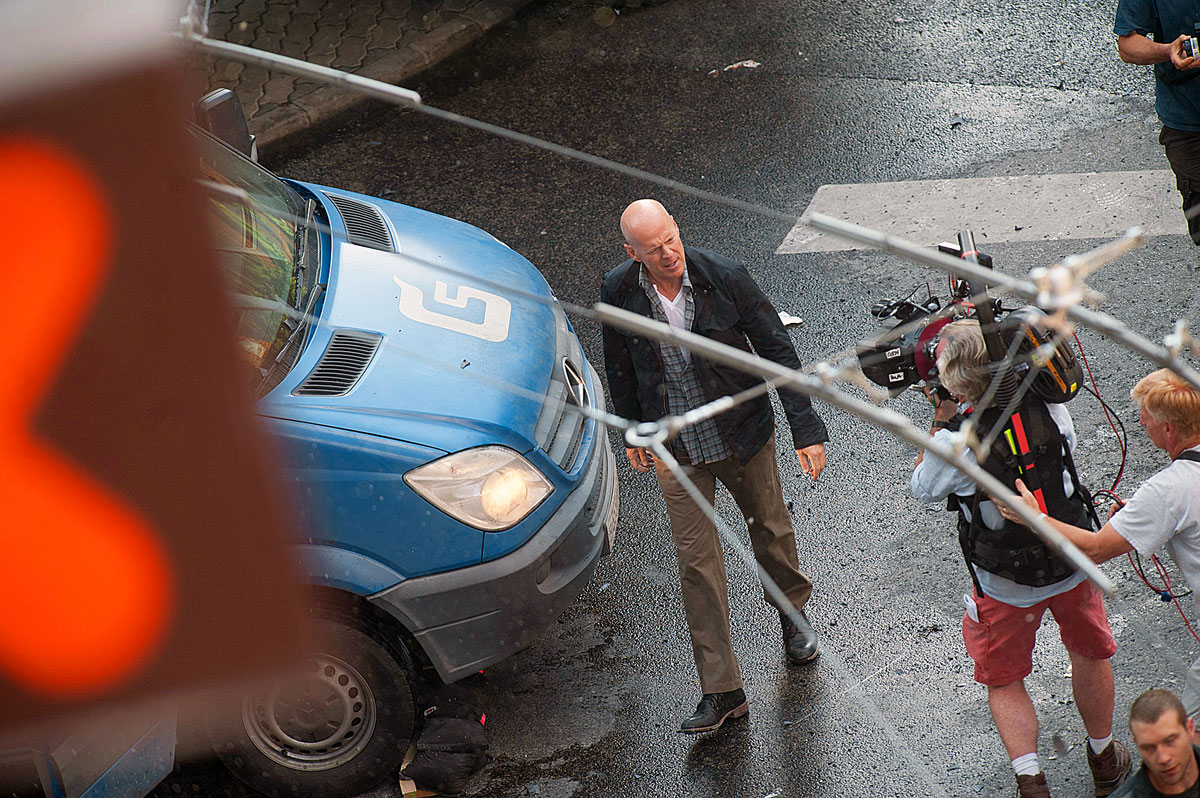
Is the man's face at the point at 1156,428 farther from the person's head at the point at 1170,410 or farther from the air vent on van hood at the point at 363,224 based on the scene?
the air vent on van hood at the point at 363,224

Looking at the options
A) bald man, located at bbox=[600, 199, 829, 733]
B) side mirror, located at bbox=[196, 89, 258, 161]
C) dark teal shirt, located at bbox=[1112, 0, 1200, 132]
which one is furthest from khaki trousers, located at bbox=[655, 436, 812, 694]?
dark teal shirt, located at bbox=[1112, 0, 1200, 132]

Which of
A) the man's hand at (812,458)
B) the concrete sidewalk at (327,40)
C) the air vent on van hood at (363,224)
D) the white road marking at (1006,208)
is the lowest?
the white road marking at (1006,208)

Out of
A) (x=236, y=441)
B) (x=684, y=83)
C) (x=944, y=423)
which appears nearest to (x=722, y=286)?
(x=944, y=423)

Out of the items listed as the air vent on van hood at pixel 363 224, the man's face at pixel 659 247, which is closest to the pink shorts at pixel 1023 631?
the man's face at pixel 659 247

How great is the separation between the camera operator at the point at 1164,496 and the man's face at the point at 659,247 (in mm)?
1431

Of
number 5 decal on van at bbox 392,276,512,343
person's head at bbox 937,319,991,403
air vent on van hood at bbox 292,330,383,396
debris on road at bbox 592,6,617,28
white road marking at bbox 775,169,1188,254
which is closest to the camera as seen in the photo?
person's head at bbox 937,319,991,403

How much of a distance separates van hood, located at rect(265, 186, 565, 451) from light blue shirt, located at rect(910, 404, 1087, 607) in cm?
138

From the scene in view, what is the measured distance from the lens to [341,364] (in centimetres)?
441

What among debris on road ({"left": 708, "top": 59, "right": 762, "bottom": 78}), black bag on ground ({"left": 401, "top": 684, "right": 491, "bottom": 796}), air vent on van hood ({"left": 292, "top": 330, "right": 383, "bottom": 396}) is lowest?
debris on road ({"left": 708, "top": 59, "right": 762, "bottom": 78})

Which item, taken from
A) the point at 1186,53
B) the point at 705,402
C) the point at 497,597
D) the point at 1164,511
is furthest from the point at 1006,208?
the point at 497,597

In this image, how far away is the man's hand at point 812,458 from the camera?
448cm

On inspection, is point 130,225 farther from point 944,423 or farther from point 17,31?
point 944,423

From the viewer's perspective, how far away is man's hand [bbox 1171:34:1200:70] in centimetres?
520

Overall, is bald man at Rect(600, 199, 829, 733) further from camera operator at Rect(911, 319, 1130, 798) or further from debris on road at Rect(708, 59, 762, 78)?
debris on road at Rect(708, 59, 762, 78)
